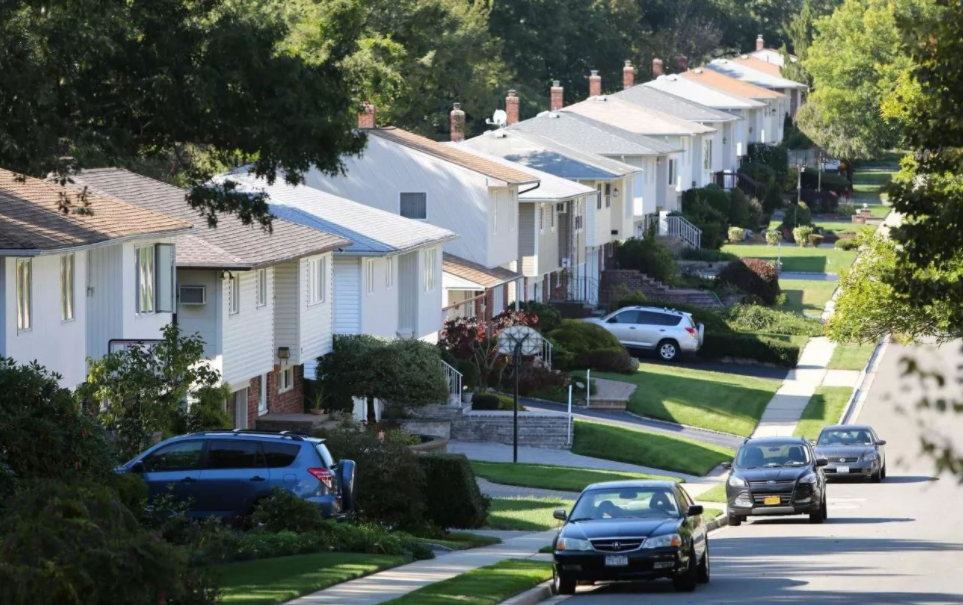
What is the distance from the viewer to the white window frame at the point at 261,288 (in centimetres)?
3885

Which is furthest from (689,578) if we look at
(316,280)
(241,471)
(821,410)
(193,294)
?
(821,410)

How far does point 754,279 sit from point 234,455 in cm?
5431

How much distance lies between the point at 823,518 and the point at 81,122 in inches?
722

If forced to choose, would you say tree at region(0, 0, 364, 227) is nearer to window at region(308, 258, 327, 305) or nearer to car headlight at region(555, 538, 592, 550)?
car headlight at region(555, 538, 592, 550)

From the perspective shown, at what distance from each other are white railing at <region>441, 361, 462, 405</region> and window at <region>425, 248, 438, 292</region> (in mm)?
2515

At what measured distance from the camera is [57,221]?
29266 mm

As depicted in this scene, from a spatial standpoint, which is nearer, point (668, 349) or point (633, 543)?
point (633, 543)

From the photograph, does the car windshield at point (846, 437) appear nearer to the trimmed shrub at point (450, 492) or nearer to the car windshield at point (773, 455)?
the car windshield at point (773, 455)

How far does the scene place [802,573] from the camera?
23266 millimetres

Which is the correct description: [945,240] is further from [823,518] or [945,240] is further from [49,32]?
[823,518]

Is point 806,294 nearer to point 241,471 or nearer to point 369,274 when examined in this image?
point 369,274

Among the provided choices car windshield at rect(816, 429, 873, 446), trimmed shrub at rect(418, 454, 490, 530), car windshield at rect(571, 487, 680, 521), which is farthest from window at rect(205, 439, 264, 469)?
car windshield at rect(816, 429, 873, 446)

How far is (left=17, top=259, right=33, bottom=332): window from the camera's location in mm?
28375

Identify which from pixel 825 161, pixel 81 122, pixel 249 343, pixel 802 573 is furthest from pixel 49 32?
pixel 825 161
